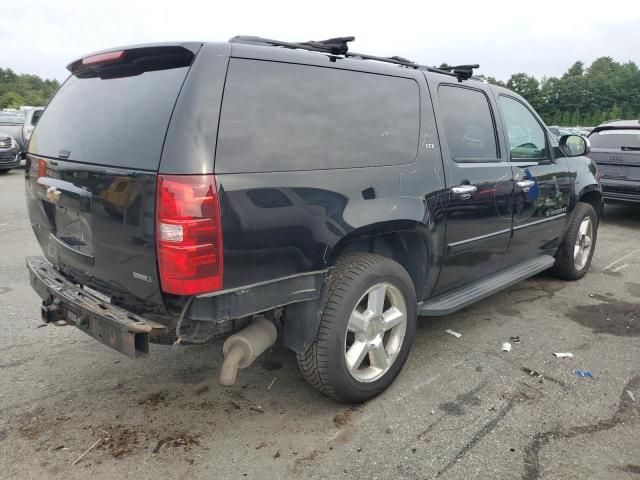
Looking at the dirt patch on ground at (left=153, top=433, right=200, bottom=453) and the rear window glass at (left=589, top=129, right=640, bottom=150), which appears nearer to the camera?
the dirt patch on ground at (left=153, top=433, right=200, bottom=453)

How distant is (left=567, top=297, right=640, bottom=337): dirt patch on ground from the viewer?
4094 mm

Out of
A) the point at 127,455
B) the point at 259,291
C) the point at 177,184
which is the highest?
the point at 177,184

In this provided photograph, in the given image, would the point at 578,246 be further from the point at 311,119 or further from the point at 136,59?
the point at 136,59

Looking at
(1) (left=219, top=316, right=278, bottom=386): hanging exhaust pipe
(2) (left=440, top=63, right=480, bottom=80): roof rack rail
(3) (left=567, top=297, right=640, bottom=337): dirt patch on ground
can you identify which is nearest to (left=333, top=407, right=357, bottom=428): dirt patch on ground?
(1) (left=219, top=316, right=278, bottom=386): hanging exhaust pipe

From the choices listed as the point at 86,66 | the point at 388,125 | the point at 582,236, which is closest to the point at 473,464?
the point at 388,125

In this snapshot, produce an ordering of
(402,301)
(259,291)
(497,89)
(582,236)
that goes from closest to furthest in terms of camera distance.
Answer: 1. (259,291)
2. (402,301)
3. (497,89)
4. (582,236)

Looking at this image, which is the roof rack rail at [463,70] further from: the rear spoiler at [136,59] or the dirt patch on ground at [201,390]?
the dirt patch on ground at [201,390]

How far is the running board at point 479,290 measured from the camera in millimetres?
3402

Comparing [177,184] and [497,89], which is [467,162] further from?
[177,184]

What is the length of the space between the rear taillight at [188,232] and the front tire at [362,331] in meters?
0.76

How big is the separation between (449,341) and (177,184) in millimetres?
2539

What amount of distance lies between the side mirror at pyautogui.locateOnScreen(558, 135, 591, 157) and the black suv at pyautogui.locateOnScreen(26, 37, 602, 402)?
158 cm

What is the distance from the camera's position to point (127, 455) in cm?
251

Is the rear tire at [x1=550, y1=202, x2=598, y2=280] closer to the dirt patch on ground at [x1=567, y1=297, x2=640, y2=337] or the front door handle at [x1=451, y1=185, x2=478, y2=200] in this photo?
the dirt patch on ground at [x1=567, y1=297, x2=640, y2=337]
